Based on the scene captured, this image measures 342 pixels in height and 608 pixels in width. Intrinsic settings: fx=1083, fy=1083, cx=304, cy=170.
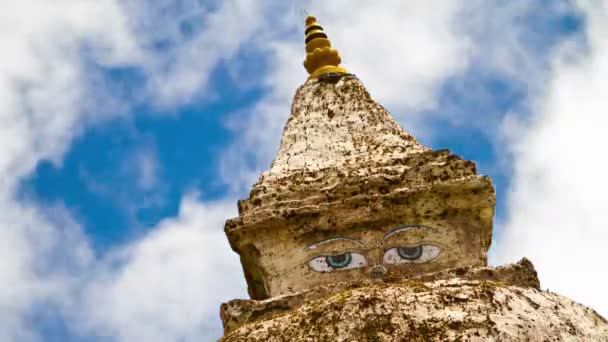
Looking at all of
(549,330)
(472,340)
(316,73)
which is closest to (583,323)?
(549,330)

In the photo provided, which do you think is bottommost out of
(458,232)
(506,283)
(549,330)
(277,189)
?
(549,330)

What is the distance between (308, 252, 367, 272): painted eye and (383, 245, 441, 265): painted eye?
0.26 m

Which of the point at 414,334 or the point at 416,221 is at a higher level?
the point at 416,221

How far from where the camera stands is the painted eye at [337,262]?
10742mm

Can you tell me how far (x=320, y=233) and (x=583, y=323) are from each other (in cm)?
305

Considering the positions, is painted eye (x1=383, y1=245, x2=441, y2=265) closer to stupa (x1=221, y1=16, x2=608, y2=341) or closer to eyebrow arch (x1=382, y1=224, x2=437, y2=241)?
stupa (x1=221, y1=16, x2=608, y2=341)

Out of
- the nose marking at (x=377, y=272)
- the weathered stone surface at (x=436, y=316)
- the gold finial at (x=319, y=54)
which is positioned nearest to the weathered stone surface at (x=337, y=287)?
the weathered stone surface at (x=436, y=316)

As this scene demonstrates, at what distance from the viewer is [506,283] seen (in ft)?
30.9

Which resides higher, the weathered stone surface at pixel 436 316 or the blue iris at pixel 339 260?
the blue iris at pixel 339 260

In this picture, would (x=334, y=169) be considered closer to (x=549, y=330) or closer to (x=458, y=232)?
(x=458, y=232)

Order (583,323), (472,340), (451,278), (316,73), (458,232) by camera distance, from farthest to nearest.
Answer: (316,73) → (458,232) → (451,278) → (583,323) → (472,340)

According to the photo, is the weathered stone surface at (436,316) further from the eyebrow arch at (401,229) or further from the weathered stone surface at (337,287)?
the eyebrow arch at (401,229)

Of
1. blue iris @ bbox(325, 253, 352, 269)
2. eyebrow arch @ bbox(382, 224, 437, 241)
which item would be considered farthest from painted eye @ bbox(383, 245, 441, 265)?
blue iris @ bbox(325, 253, 352, 269)

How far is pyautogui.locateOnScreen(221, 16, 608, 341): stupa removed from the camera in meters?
8.73
